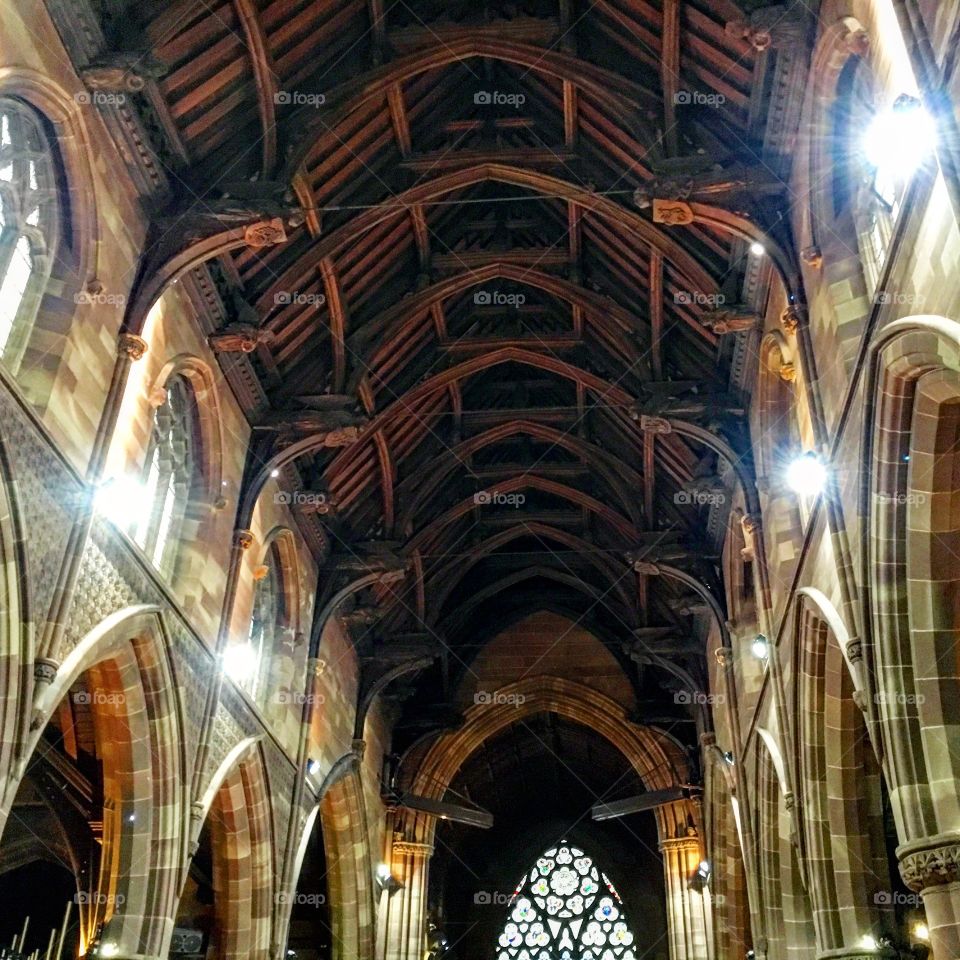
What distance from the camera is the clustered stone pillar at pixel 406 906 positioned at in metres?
20.0

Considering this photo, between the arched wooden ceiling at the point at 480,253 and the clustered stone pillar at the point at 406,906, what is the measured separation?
13.7ft

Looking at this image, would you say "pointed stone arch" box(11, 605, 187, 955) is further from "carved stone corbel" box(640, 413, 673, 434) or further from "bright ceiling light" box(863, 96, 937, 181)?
"bright ceiling light" box(863, 96, 937, 181)

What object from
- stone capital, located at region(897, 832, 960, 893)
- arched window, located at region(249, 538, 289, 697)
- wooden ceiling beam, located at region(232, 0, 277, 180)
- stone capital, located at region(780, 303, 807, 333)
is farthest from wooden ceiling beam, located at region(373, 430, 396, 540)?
stone capital, located at region(897, 832, 960, 893)

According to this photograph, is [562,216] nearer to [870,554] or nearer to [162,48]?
[162,48]

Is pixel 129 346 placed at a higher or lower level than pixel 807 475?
higher

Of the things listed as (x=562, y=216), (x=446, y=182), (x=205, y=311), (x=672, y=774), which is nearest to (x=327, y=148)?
(x=446, y=182)

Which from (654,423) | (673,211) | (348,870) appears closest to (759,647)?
(654,423)

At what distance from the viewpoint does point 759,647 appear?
14.7m

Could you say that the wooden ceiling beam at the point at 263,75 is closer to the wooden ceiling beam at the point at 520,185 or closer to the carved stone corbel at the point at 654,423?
the wooden ceiling beam at the point at 520,185

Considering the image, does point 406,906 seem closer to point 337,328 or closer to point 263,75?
point 337,328

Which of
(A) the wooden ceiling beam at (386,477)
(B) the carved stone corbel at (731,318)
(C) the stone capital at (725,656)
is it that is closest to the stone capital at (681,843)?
(C) the stone capital at (725,656)

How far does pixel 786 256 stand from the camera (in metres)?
11.2

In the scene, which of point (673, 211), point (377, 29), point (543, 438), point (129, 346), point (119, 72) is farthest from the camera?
point (543, 438)

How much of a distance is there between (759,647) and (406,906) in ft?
30.8
